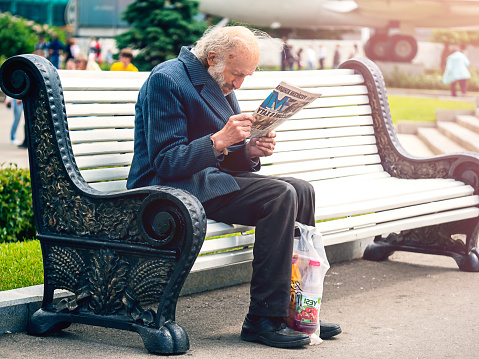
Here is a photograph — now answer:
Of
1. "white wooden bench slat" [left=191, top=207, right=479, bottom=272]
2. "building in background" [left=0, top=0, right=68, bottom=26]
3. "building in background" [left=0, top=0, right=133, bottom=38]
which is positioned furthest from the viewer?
"building in background" [left=0, top=0, right=68, bottom=26]

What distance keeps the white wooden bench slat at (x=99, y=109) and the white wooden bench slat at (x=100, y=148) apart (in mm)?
153

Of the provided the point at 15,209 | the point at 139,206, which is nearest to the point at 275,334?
the point at 139,206

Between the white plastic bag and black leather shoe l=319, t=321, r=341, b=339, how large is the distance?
8 centimetres

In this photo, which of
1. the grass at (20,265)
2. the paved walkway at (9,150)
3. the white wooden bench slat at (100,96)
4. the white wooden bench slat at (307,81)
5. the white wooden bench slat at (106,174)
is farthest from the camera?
the paved walkway at (9,150)

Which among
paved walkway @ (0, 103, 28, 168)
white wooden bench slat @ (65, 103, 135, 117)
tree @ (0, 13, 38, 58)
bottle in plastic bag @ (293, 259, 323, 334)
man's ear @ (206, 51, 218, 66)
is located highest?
tree @ (0, 13, 38, 58)

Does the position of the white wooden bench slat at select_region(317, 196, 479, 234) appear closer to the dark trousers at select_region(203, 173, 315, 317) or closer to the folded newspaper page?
the dark trousers at select_region(203, 173, 315, 317)

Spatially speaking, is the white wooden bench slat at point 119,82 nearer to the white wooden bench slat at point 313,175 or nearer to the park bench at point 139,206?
the park bench at point 139,206

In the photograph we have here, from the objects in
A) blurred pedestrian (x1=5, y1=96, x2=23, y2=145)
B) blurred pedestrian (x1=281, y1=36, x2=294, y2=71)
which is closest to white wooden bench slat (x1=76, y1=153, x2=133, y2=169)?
blurred pedestrian (x1=281, y1=36, x2=294, y2=71)

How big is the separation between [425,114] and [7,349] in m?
16.7

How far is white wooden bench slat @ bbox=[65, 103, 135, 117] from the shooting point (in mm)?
3624

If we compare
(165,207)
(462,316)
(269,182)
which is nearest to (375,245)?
(462,316)

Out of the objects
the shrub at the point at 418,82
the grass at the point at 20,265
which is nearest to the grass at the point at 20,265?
the grass at the point at 20,265

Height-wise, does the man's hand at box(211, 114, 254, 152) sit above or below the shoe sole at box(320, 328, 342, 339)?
above

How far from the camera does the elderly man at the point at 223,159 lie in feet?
10.6
